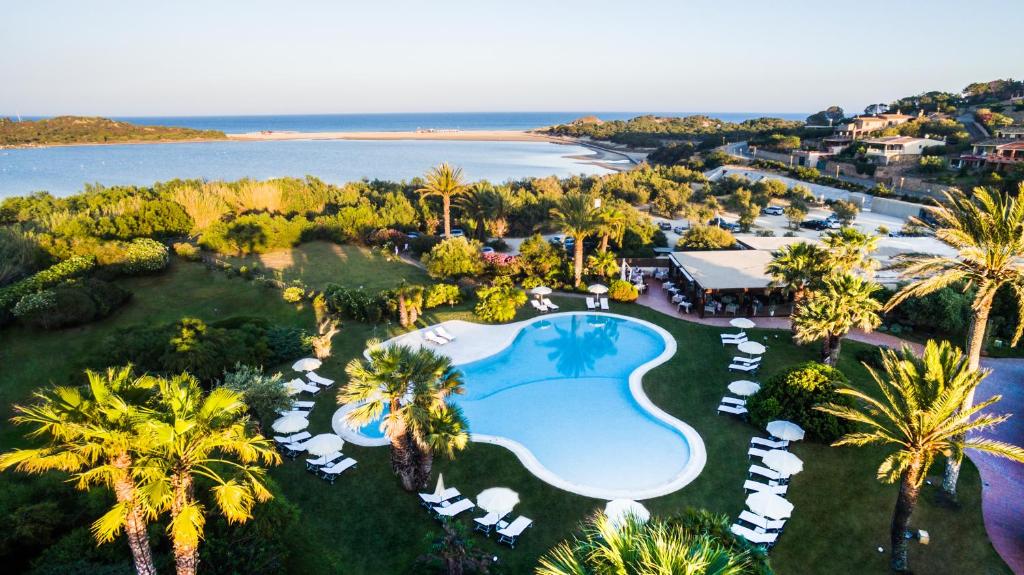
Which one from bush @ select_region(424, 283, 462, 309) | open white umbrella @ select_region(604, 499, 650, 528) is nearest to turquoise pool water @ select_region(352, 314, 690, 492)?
open white umbrella @ select_region(604, 499, 650, 528)

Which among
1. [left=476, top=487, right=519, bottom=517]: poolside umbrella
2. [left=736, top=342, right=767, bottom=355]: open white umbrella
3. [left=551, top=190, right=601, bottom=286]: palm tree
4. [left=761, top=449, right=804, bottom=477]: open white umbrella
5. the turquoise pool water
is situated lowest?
the turquoise pool water

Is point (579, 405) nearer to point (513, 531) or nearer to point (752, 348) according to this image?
point (513, 531)

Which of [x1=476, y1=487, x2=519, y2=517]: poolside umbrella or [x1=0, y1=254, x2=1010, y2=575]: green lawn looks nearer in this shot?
[x1=0, y1=254, x2=1010, y2=575]: green lawn

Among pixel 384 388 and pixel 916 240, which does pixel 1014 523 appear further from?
pixel 916 240

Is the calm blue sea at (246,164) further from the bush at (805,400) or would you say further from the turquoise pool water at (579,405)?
the bush at (805,400)

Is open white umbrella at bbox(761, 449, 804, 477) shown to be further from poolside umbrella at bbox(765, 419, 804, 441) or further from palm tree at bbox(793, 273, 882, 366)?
palm tree at bbox(793, 273, 882, 366)

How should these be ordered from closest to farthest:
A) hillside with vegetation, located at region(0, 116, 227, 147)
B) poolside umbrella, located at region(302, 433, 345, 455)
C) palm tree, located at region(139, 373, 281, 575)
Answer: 1. palm tree, located at region(139, 373, 281, 575)
2. poolside umbrella, located at region(302, 433, 345, 455)
3. hillside with vegetation, located at region(0, 116, 227, 147)
